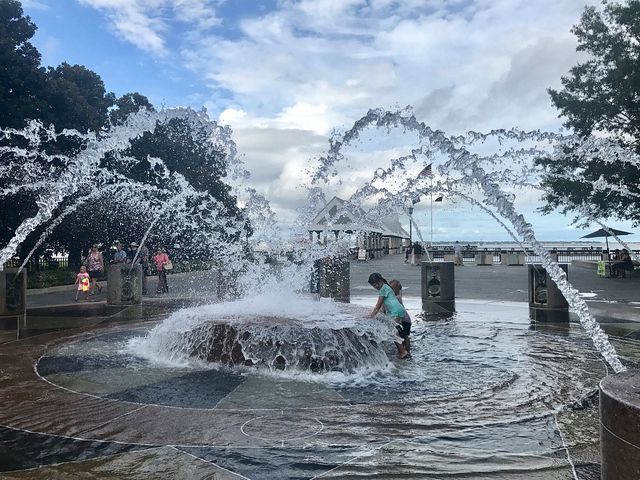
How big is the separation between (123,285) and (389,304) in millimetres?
11200

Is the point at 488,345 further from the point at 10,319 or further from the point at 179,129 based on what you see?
the point at 179,129

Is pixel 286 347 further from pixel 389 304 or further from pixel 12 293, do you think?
pixel 12 293

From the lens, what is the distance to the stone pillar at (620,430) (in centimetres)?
281

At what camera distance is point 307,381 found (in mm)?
7152

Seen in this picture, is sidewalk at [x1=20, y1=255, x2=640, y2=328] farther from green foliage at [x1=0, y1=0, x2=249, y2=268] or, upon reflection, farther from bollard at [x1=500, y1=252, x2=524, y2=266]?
bollard at [x1=500, y1=252, x2=524, y2=266]

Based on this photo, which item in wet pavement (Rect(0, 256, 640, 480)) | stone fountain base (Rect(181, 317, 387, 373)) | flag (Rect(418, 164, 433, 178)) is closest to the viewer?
wet pavement (Rect(0, 256, 640, 480))

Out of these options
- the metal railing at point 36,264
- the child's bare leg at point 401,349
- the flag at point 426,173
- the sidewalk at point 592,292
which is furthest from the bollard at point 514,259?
the child's bare leg at point 401,349

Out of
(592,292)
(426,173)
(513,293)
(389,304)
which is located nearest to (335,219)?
(513,293)

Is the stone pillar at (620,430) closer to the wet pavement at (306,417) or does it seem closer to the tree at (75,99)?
the wet pavement at (306,417)

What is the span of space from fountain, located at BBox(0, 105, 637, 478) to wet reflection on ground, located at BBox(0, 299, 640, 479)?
1.0 inches

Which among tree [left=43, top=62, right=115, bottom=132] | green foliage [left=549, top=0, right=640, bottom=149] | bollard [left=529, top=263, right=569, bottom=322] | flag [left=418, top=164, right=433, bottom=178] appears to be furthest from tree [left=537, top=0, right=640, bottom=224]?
tree [left=43, top=62, right=115, bottom=132]

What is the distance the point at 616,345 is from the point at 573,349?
89 cm

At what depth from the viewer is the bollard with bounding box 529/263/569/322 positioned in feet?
47.2

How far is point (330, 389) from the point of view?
6.75m
